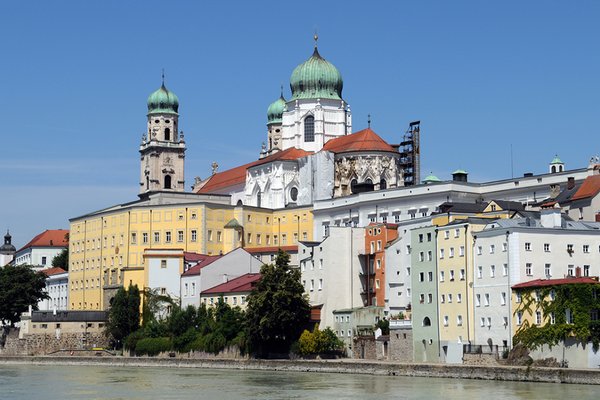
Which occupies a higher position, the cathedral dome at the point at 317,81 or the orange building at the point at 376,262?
the cathedral dome at the point at 317,81

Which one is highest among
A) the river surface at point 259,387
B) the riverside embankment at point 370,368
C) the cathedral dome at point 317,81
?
the cathedral dome at point 317,81

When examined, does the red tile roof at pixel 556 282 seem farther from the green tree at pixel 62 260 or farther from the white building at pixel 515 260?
the green tree at pixel 62 260

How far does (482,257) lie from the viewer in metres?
67.9

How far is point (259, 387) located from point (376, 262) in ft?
76.9

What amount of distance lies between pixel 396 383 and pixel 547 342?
315 inches

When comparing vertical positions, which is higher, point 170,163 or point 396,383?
point 170,163

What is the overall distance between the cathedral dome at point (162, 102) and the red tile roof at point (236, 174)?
550 inches

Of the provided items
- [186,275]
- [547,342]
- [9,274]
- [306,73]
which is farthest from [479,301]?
[306,73]

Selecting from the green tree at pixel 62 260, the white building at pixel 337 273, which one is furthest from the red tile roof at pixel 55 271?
the white building at pixel 337 273

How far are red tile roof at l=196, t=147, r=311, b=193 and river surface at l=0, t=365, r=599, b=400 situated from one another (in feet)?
177

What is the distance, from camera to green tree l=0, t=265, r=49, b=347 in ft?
368

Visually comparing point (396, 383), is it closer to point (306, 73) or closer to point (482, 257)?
point (482, 257)

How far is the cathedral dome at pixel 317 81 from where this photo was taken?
136m

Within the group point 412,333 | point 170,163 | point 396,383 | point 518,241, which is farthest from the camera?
point 170,163
